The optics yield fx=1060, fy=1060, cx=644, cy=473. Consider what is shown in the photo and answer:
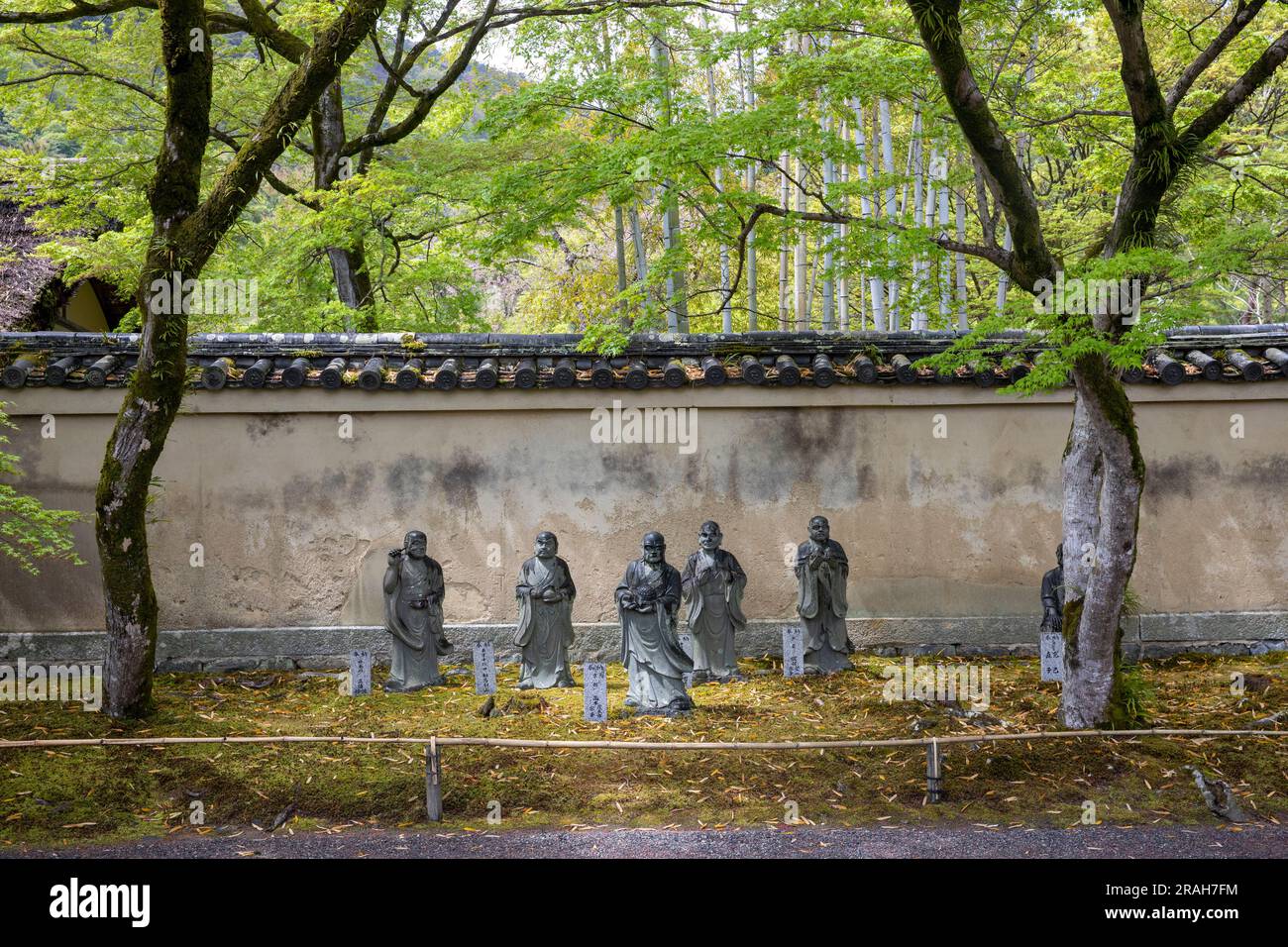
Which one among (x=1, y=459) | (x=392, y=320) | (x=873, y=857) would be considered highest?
(x=392, y=320)

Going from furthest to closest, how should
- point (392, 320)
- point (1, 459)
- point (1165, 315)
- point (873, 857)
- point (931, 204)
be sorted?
1. point (931, 204)
2. point (392, 320)
3. point (1, 459)
4. point (1165, 315)
5. point (873, 857)

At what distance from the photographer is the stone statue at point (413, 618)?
10.3 metres

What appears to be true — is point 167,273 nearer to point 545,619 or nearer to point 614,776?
point 545,619

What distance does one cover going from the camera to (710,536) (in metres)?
10.6

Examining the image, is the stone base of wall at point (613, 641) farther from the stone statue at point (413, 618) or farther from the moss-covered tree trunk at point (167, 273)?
the moss-covered tree trunk at point (167, 273)

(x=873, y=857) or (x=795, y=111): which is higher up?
(x=795, y=111)

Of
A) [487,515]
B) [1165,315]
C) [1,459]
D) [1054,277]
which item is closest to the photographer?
[1165,315]

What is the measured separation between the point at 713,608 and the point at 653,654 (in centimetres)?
162

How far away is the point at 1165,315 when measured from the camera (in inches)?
280

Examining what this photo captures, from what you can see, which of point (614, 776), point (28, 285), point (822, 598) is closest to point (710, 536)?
point (822, 598)

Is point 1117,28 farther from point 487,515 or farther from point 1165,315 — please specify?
point 487,515

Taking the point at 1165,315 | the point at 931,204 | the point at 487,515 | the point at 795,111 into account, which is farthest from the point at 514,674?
the point at 931,204

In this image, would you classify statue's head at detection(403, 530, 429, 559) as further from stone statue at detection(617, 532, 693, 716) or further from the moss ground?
stone statue at detection(617, 532, 693, 716)

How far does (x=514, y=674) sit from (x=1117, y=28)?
7.88 metres
